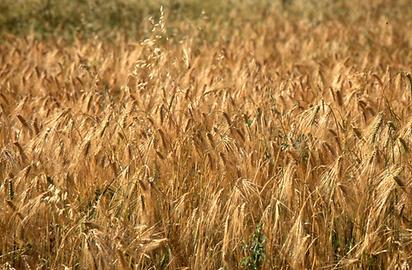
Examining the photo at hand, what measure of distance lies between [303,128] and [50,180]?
1.51 m

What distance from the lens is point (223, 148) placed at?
330 centimetres

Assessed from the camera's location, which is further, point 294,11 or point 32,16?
point 294,11

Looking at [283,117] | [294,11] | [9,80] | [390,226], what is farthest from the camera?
[294,11]

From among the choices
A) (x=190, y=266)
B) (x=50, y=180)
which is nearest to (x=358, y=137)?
(x=190, y=266)

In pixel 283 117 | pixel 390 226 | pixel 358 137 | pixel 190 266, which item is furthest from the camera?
pixel 283 117

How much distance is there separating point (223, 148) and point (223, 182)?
259mm

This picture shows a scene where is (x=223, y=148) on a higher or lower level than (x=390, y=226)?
higher

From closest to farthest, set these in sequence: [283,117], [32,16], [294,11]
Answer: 1. [283,117]
2. [32,16]
3. [294,11]

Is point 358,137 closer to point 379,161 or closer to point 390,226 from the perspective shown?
point 379,161

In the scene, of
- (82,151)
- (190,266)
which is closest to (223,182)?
(190,266)

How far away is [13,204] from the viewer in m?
2.78

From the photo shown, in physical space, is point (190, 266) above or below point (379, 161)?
below

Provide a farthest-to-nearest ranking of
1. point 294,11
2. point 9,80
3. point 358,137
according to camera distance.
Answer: point 294,11 < point 9,80 < point 358,137

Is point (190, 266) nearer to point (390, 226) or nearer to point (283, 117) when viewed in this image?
point (390, 226)
